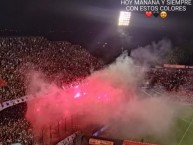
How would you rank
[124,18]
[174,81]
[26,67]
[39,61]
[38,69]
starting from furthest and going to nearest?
[174,81]
[39,61]
[38,69]
[26,67]
[124,18]

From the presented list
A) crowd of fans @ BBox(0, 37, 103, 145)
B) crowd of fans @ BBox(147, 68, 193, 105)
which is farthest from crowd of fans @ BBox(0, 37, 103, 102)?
crowd of fans @ BBox(147, 68, 193, 105)

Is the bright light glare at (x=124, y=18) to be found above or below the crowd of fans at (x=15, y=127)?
above

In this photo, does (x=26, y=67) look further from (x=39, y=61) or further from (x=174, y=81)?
(x=174, y=81)

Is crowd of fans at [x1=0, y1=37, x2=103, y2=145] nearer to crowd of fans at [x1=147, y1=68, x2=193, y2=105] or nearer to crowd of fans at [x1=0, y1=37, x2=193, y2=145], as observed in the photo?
crowd of fans at [x1=0, y1=37, x2=193, y2=145]

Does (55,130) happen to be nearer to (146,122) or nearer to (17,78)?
(17,78)

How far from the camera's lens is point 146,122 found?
2019 centimetres

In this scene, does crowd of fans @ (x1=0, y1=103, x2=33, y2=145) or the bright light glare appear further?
the bright light glare

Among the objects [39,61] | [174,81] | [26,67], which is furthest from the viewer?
[174,81]

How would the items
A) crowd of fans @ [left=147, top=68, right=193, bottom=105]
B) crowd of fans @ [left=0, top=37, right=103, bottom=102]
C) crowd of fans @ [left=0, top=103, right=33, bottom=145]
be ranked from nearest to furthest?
crowd of fans @ [left=0, top=103, right=33, bottom=145]
crowd of fans @ [left=0, top=37, right=103, bottom=102]
crowd of fans @ [left=147, top=68, right=193, bottom=105]

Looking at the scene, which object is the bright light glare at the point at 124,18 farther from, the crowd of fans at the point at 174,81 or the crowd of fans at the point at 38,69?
the crowd of fans at the point at 174,81

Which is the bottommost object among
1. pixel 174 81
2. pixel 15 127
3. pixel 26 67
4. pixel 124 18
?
pixel 15 127

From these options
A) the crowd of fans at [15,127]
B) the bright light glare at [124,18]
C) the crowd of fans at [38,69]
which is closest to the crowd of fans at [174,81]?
the crowd of fans at [38,69]

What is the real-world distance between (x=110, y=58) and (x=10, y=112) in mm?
12046

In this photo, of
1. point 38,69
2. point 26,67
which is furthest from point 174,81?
point 26,67
